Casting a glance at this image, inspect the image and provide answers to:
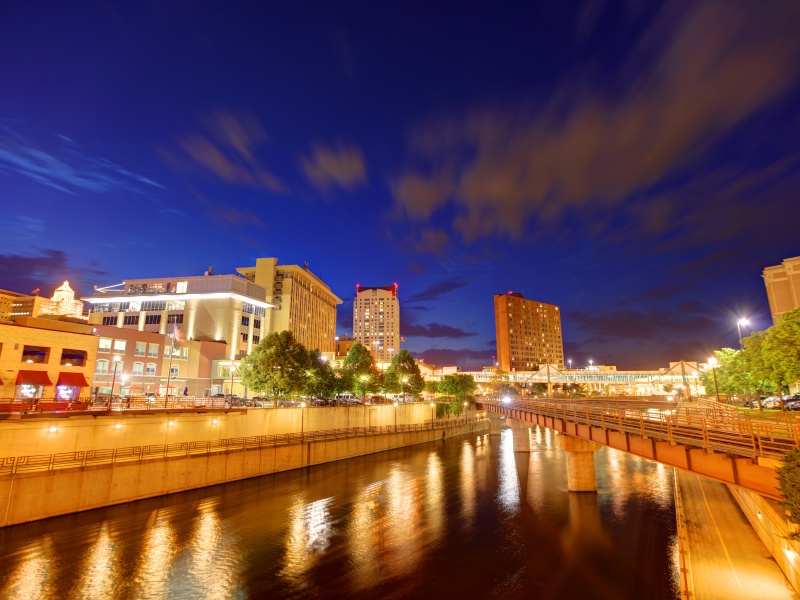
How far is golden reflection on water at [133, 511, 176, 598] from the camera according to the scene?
2093 centimetres

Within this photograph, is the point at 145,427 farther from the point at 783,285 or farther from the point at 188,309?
the point at 783,285

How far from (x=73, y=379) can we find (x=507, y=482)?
45906mm

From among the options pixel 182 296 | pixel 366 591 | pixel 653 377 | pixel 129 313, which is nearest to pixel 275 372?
pixel 366 591

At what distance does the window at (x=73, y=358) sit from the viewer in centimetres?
4288

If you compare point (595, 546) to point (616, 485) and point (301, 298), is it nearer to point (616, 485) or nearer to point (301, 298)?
point (616, 485)

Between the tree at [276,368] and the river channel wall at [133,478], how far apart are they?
29.2 ft

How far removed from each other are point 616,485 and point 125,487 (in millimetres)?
44733

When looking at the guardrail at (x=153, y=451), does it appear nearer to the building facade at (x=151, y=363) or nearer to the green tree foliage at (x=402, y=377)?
the building facade at (x=151, y=363)

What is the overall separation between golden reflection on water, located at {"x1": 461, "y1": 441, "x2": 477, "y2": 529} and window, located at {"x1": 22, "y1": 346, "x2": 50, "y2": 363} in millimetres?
41313

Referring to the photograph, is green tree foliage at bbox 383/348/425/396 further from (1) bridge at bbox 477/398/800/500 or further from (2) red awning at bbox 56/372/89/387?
(1) bridge at bbox 477/398/800/500

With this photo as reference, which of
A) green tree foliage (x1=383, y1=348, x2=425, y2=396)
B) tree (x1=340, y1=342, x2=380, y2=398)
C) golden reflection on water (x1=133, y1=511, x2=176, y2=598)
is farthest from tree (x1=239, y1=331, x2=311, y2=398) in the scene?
green tree foliage (x1=383, y1=348, x2=425, y2=396)

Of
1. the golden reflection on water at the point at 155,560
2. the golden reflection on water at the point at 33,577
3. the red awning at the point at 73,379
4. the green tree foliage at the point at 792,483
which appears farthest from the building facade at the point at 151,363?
the green tree foliage at the point at 792,483

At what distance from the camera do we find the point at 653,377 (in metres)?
157

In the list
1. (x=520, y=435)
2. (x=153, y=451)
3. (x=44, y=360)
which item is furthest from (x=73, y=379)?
(x=520, y=435)
